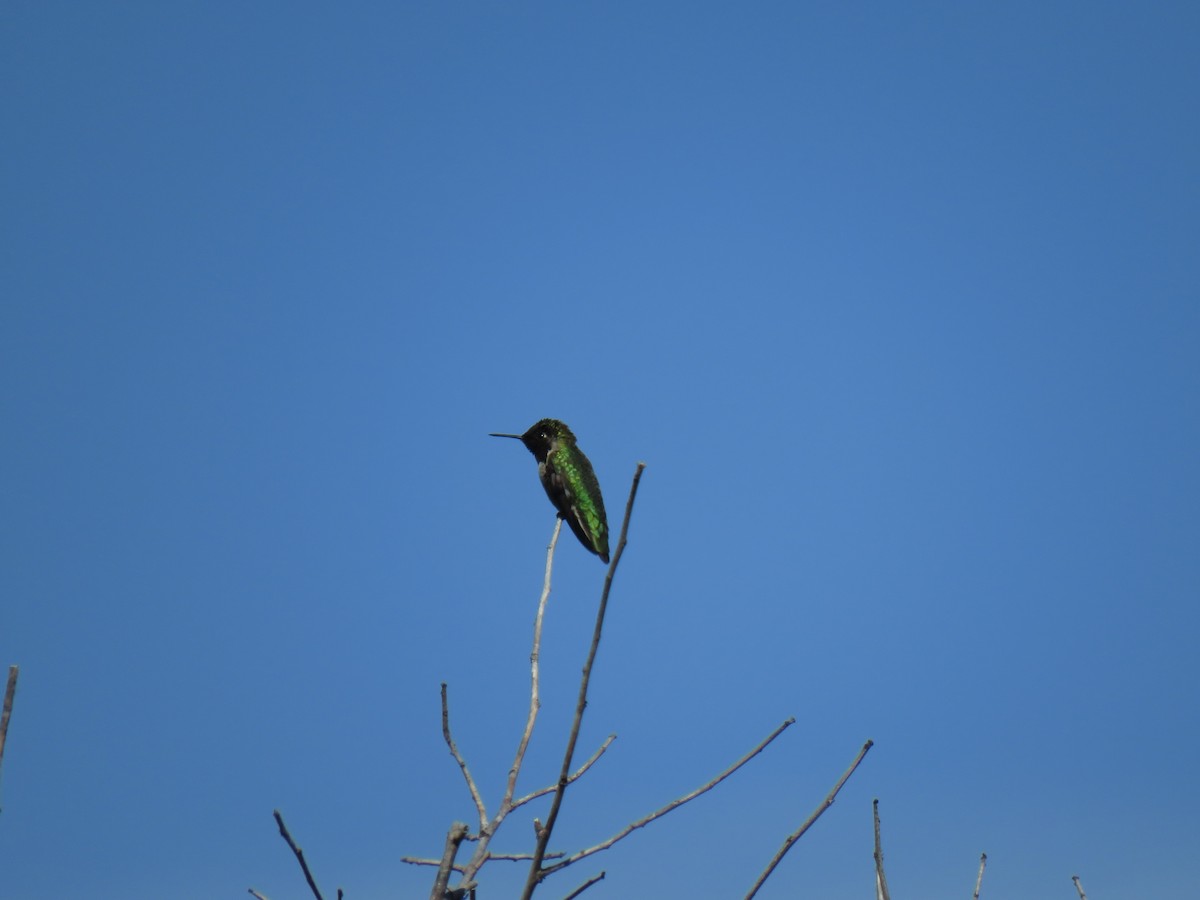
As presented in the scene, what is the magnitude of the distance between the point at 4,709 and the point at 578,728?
4.66ft

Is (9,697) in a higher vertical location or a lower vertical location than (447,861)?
higher

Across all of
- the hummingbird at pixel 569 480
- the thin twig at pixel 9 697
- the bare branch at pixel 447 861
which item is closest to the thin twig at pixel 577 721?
the bare branch at pixel 447 861

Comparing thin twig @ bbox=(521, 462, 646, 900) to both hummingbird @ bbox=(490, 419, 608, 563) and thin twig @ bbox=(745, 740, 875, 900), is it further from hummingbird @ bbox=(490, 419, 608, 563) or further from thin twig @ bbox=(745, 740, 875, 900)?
hummingbird @ bbox=(490, 419, 608, 563)

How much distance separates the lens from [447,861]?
2137 mm

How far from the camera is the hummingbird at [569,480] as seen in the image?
11219mm

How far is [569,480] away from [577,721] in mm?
9033

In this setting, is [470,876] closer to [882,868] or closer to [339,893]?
[339,893]

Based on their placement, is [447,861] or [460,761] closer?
[447,861]

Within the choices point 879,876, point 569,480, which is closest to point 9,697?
point 879,876

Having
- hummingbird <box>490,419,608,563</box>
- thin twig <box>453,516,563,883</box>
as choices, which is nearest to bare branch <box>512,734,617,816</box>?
thin twig <box>453,516,563,883</box>

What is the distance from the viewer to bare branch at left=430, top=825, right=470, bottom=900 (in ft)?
6.99

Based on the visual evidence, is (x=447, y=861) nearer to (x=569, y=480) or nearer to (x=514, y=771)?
(x=514, y=771)

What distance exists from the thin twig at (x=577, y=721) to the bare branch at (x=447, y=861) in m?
0.17

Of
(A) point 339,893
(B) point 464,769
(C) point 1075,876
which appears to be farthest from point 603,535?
(A) point 339,893
